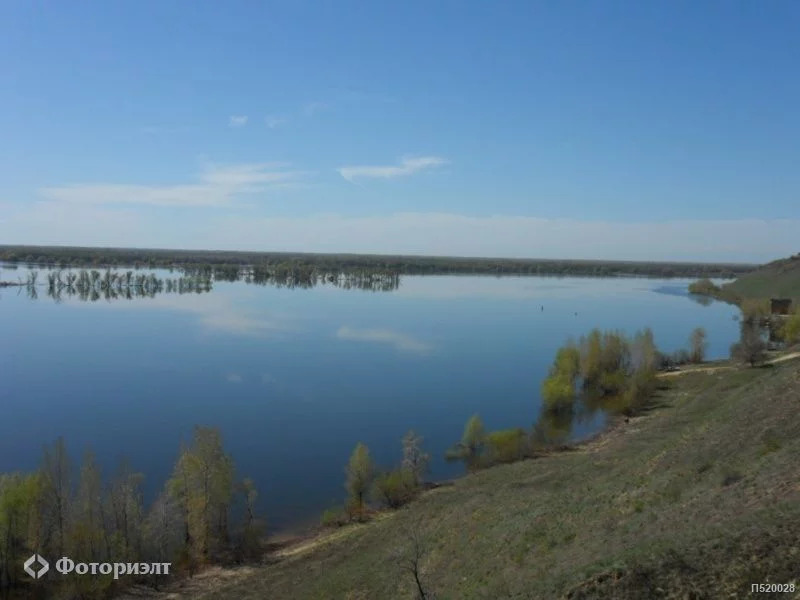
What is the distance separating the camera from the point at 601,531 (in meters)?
13.7

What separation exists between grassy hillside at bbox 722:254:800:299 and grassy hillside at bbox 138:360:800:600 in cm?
8338

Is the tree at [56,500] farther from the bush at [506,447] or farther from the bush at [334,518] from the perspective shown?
the bush at [506,447]

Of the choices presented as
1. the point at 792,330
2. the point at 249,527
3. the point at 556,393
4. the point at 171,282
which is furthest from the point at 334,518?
the point at 171,282

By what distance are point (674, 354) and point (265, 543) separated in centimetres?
4374

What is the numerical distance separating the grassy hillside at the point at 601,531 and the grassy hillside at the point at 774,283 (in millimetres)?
83378

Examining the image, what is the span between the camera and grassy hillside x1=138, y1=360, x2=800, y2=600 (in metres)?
9.45

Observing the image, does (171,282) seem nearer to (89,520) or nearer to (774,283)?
(89,520)

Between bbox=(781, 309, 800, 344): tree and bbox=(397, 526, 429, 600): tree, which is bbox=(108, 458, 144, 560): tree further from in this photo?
bbox=(781, 309, 800, 344): tree

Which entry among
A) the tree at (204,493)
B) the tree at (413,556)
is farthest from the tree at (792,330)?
the tree at (204,493)

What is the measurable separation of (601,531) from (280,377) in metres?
35.1

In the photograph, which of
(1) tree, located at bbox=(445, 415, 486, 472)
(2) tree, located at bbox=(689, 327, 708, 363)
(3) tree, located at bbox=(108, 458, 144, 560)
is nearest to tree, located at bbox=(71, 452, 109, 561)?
(3) tree, located at bbox=(108, 458, 144, 560)

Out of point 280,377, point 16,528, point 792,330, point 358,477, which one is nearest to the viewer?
point 16,528

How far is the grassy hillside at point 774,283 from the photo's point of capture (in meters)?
96.6

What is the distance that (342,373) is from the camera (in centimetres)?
4791
